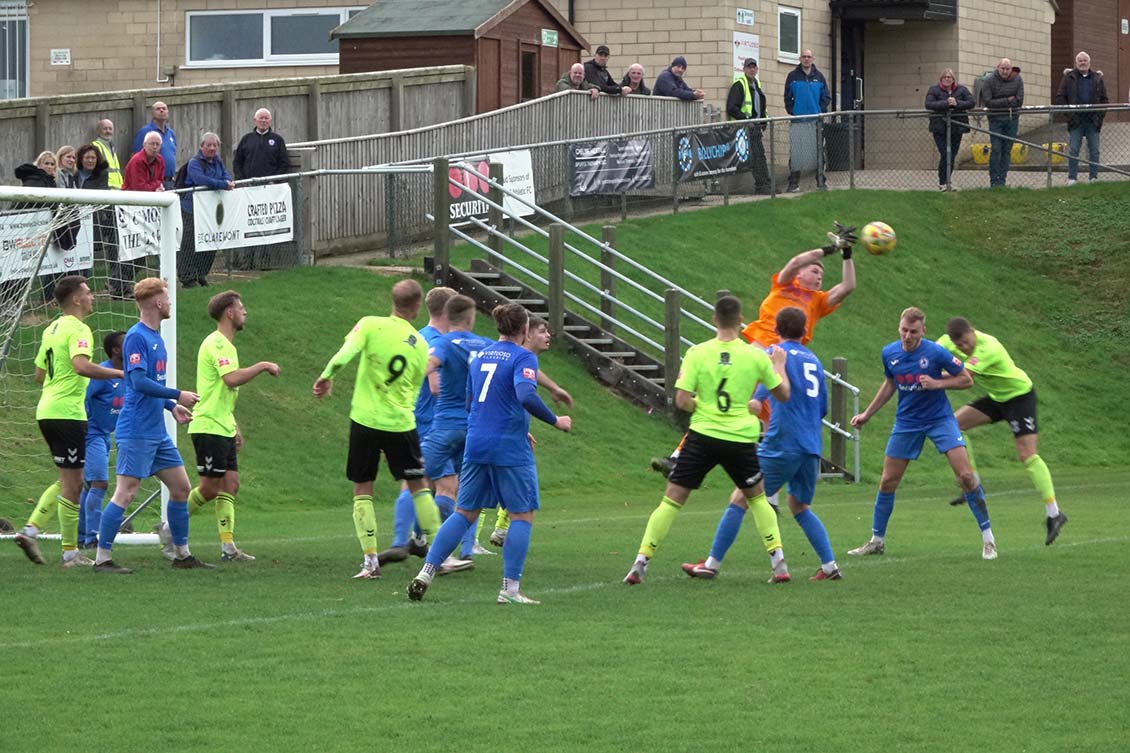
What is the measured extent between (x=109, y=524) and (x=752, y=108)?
19855mm

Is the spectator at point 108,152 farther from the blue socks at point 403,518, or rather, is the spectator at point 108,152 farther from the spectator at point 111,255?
the blue socks at point 403,518

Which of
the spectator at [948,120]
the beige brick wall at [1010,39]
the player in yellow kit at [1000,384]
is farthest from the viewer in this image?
the beige brick wall at [1010,39]

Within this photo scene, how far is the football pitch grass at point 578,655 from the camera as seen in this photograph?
801 cm

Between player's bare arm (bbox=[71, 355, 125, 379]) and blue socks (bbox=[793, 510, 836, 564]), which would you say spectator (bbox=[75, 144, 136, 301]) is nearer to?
player's bare arm (bbox=[71, 355, 125, 379])

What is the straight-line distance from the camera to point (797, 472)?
12.8 m

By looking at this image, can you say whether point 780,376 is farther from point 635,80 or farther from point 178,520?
point 635,80

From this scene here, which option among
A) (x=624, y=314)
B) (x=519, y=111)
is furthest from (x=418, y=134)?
(x=624, y=314)

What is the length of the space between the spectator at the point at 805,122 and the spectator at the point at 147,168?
12.2 meters

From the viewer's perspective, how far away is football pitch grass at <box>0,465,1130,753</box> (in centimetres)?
801

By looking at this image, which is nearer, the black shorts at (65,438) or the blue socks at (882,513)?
the black shorts at (65,438)

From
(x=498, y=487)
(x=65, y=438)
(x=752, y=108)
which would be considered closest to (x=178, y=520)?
(x=65, y=438)

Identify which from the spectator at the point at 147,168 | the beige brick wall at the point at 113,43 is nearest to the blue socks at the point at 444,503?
the spectator at the point at 147,168

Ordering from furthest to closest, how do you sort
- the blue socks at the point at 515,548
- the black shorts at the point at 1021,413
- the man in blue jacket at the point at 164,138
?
the man in blue jacket at the point at 164,138, the black shorts at the point at 1021,413, the blue socks at the point at 515,548

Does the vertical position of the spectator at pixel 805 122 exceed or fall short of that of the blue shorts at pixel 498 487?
it exceeds it
